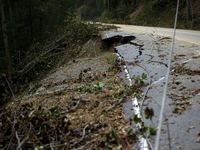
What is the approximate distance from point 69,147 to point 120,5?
37282 mm

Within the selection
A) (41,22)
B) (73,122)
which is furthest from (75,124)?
(41,22)

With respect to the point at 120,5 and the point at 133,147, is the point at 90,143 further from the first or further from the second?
the point at 120,5

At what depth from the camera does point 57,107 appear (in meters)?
4.69

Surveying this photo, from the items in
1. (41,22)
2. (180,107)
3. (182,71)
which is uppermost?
(41,22)

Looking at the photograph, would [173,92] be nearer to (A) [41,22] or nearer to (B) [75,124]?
(B) [75,124]

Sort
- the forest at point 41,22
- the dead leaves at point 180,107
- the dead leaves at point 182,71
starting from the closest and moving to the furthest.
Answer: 1. the dead leaves at point 180,107
2. the dead leaves at point 182,71
3. the forest at point 41,22

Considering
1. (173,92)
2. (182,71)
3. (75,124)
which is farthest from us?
(182,71)

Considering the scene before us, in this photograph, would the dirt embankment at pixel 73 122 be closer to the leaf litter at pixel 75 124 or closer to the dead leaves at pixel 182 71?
the leaf litter at pixel 75 124

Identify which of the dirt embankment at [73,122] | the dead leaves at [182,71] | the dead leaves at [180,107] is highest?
the dead leaves at [182,71]

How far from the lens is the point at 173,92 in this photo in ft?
15.3

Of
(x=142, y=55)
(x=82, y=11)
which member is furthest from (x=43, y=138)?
(x=82, y=11)

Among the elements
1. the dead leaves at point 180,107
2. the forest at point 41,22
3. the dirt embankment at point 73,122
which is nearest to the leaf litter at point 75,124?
the dirt embankment at point 73,122

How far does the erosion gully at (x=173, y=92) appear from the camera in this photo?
3.00 meters

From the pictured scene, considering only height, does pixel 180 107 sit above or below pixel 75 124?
above
